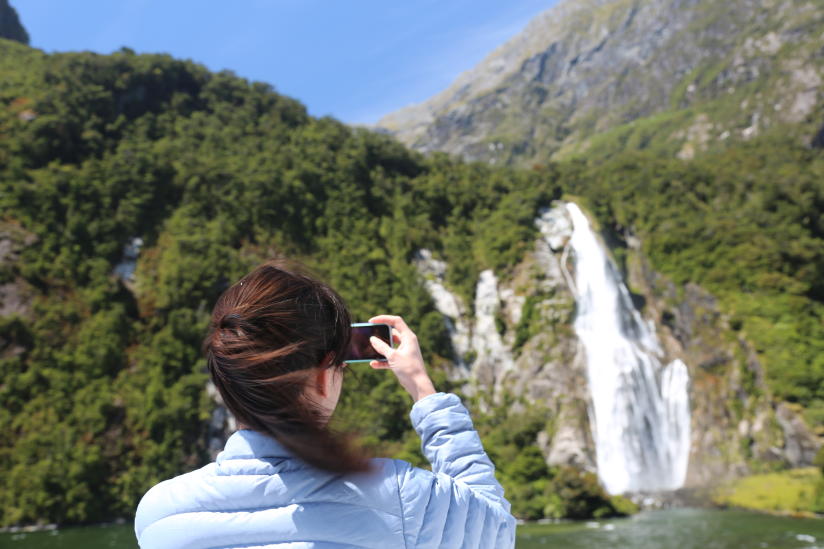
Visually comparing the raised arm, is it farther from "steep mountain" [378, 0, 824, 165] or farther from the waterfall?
"steep mountain" [378, 0, 824, 165]

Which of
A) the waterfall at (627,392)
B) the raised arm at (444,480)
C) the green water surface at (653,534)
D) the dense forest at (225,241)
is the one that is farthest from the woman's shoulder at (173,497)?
the waterfall at (627,392)

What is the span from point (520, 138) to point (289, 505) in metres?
112

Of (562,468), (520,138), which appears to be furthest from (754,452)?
(520,138)

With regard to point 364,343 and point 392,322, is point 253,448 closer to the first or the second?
point 364,343

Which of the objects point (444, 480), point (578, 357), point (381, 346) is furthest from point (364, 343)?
point (578, 357)

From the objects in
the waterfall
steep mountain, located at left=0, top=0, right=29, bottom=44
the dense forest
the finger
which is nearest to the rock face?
the waterfall

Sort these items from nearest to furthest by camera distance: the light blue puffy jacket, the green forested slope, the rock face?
1. the light blue puffy jacket
2. the green forested slope
3. the rock face

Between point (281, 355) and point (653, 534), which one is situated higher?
point (281, 355)

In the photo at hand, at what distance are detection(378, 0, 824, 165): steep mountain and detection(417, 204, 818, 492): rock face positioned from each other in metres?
46.5

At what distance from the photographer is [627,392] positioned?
90.0 feet

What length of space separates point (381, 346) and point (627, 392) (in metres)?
28.2

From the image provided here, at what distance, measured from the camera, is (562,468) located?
23.2 m

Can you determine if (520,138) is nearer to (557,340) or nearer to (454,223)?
(454,223)

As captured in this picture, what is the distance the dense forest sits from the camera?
25.1m
